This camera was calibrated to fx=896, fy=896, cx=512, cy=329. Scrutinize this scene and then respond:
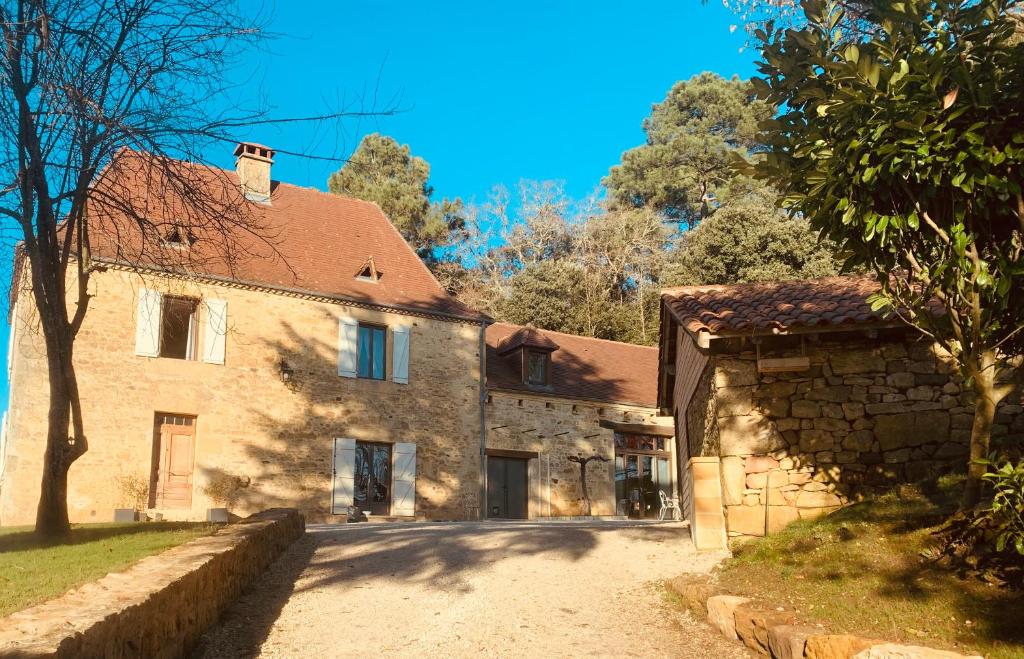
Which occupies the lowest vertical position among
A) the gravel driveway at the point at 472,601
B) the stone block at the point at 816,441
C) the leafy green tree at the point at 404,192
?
the gravel driveway at the point at 472,601

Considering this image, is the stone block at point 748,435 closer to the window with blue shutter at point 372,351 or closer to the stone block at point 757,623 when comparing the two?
the stone block at point 757,623

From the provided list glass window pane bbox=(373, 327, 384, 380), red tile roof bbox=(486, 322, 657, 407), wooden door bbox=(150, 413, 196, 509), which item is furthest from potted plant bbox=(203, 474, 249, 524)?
red tile roof bbox=(486, 322, 657, 407)

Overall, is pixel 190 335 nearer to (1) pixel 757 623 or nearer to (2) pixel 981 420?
(1) pixel 757 623

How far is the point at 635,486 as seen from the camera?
73.6ft

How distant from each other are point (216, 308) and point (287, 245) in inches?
117

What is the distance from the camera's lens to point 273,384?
17906 millimetres

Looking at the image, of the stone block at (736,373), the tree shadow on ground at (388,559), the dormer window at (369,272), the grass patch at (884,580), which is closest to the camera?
the grass patch at (884,580)

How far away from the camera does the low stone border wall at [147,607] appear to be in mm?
3617

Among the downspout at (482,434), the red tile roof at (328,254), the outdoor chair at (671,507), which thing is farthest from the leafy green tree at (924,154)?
the outdoor chair at (671,507)

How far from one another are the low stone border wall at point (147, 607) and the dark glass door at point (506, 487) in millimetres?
12653

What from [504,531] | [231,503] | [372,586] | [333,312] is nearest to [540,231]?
[333,312]

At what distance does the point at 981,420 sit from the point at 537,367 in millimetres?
15922

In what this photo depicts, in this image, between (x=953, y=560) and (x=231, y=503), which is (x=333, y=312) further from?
(x=953, y=560)

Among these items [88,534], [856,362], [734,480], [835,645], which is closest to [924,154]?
[835,645]
